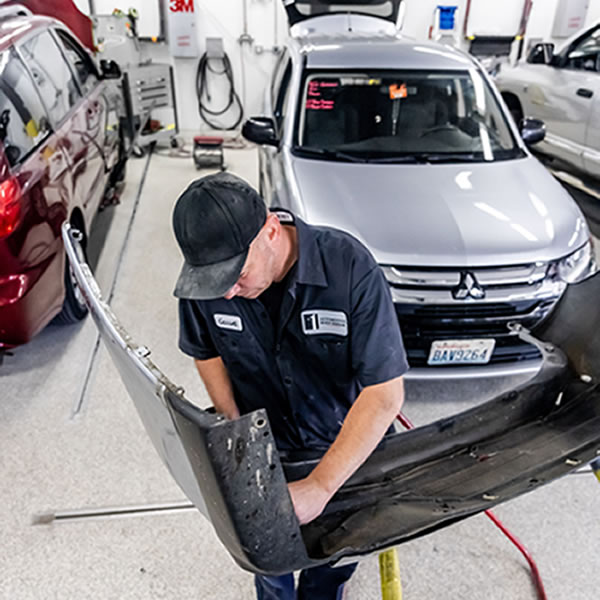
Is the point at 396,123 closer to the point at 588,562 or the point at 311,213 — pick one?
the point at 311,213

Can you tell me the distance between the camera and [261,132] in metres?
3.19

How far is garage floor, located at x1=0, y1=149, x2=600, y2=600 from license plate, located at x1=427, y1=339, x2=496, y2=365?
1.18 feet

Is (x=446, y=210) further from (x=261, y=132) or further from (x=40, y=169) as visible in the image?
(x=40, y=169)

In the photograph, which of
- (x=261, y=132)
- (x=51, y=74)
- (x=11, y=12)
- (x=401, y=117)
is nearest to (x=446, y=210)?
(x=401, y=117)

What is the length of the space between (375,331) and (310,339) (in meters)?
0.16

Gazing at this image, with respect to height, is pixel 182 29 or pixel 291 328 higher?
pixel 291 328

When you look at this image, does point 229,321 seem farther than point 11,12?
No

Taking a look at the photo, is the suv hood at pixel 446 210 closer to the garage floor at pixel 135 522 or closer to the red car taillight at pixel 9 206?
the garage floor at pixel 135 522

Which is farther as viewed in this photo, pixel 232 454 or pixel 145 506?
pixel 145 506

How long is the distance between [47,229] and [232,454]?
2219mm

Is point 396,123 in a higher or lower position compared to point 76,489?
higher

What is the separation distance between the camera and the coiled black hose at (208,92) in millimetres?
7203

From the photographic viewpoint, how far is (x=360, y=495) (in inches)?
57.2

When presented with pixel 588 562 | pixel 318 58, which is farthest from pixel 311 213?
pixel 588 562
